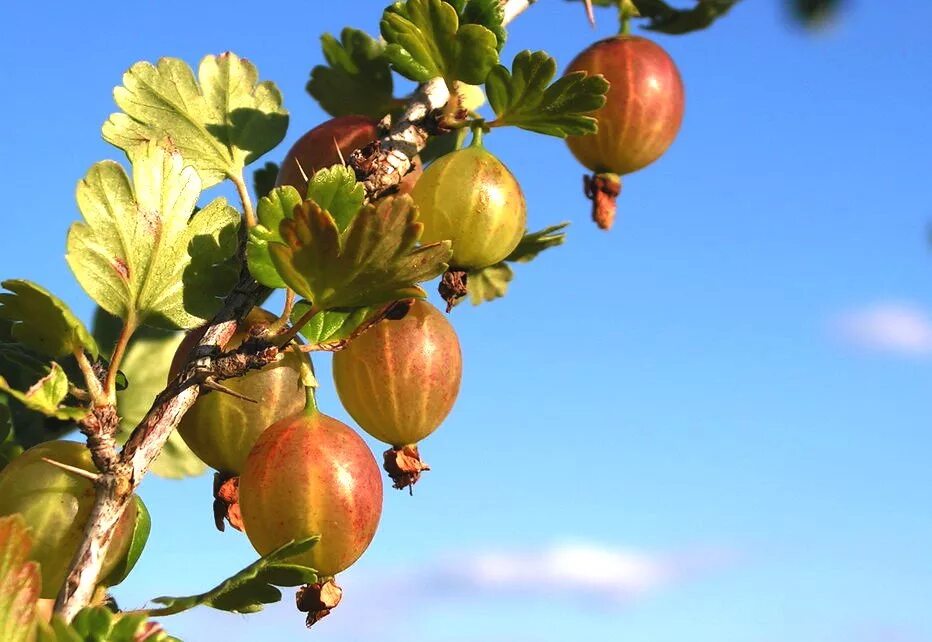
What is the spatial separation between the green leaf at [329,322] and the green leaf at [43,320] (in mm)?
214

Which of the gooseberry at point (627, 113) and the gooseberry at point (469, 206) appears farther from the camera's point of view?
the gooseberry at point (627, 113)

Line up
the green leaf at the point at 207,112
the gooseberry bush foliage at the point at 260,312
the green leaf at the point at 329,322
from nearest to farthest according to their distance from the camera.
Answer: the gooseberry bush foliage at the point at 260,312 < the green leaf at the point at 329,322 < the green leaf at the point at 207,112

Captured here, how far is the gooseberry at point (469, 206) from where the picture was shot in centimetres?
129

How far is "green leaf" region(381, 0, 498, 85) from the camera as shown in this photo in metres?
A: 1.29

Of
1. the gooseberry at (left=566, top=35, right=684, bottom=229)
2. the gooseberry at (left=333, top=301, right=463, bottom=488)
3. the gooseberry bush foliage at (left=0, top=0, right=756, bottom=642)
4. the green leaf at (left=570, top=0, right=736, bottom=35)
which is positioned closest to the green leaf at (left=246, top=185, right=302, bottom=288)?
the gooseberry bush foliage at (left=0, top=0, right=756, bottom=642)

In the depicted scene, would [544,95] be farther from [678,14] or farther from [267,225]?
[678,14]

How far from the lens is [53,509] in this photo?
114 cm

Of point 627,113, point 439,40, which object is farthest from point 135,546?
point 627,113

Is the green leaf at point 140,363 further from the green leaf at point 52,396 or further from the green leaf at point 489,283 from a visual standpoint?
the green leaf at point 52,396

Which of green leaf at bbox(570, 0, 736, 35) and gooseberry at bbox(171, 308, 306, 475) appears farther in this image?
green leaf at bbox(570, 0, 736, 35)

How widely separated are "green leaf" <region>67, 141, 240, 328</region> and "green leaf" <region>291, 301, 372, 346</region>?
0.10 meters

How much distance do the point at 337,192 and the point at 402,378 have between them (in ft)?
0.86

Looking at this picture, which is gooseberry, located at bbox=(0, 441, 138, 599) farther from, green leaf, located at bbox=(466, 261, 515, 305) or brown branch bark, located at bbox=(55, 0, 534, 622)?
green leaf, located at bbox=(466, 261, 515, 305)

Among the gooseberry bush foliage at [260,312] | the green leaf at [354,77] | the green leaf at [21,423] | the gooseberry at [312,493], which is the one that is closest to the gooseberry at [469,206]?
the gooseberry bush foliage at [260,312]
